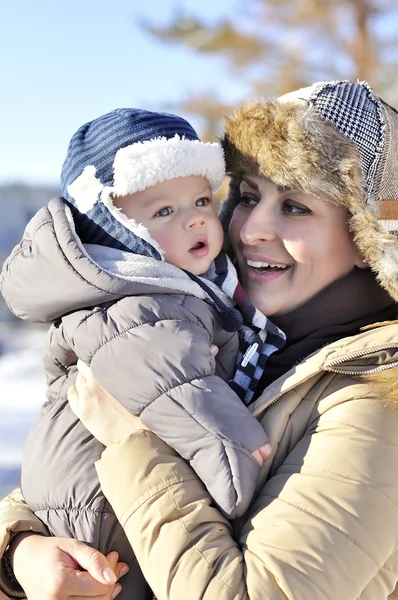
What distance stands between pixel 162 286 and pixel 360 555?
800 millimetres

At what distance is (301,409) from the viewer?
177cm

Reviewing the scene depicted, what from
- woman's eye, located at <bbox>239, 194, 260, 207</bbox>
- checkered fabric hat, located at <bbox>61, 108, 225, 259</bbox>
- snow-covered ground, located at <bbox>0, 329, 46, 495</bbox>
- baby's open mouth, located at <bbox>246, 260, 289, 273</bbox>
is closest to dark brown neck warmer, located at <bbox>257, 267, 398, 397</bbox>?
baby's open mouth, located at <bbox>246, 260, 289, 273</bbox>

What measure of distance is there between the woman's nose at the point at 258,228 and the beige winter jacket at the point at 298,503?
47 cm

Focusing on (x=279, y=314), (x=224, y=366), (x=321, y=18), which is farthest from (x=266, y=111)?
(x=321, y=18)

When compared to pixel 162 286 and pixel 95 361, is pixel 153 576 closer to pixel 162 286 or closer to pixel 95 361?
pixel 95 361

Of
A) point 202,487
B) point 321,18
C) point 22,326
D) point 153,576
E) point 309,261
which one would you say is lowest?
point 22,326

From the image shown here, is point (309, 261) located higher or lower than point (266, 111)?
lower

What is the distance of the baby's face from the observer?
6.52 feet

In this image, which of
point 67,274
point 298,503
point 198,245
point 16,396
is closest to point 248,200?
point 198,245

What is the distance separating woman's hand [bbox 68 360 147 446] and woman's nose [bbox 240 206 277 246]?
25.9 inches

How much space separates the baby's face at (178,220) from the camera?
6.52ft

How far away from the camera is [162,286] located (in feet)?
5.92

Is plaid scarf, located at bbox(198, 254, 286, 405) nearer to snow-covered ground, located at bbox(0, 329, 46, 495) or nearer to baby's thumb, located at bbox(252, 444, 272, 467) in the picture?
baby's thumb, located at bbox(252, 444, 272, 467)

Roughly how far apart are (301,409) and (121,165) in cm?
82
